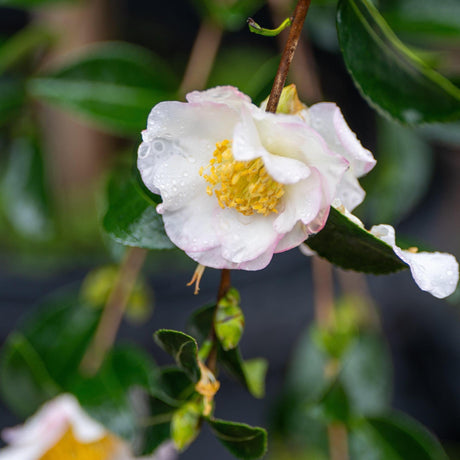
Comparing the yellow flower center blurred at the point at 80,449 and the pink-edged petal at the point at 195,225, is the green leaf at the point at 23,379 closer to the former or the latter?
the yellow flower center blurred at the point at 80,449

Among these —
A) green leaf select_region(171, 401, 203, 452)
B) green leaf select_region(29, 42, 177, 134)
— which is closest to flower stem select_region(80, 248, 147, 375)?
green leaf select_region(29, 42, 177, 134)

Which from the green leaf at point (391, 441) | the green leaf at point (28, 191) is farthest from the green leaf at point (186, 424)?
the green leaf at point (28, 191)

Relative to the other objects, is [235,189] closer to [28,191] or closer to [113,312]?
[113,312]

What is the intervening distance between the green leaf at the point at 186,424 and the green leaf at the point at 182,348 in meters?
0.03

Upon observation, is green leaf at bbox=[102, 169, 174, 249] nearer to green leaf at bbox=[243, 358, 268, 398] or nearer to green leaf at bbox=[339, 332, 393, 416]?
green leaf at bbox=[243, 358, 268, 398]

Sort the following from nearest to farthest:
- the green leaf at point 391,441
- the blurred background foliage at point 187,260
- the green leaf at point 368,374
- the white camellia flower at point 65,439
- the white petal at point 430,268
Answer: the white petal at point 430,268 < the blurred background foliage at point 187,260 < the white camellia flower at point 65,439 < the green leaf at point 391,441 < the green leaf at point 368,374

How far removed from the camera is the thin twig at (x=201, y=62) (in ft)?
2.93

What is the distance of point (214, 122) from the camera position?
1.31ft

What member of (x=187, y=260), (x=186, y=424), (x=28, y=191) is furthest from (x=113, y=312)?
(x=187, y=260)

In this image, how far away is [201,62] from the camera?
0.94m

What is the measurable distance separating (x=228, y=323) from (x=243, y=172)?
0.40ft

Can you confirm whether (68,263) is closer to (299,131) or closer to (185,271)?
(185,271)

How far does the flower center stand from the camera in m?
0.41

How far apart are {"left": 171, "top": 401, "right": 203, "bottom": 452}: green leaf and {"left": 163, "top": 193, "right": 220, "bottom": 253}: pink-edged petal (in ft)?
0.48
